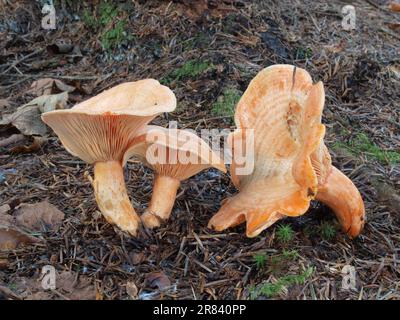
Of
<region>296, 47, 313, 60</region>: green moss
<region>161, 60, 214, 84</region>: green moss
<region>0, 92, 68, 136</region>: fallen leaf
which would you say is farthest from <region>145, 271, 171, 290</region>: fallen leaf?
<region>296, 47, 313, 60</region>: green moss

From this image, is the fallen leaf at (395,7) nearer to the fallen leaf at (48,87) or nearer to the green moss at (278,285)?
the fallen leaf at (48,87)

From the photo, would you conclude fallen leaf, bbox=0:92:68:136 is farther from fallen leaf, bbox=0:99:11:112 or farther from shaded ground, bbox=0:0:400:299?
fallen leaf, bbox=0:99:11:112

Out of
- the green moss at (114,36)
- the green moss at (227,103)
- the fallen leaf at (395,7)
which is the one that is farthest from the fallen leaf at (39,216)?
the fallen leaf at (395,7)

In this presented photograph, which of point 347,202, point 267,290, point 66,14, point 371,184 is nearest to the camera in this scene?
point 267,290

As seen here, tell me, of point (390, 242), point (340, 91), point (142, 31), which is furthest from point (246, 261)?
point (142, 31)

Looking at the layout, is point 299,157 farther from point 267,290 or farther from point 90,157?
point 90,157

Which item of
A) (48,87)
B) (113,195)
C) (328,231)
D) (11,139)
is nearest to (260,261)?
(328,231)
